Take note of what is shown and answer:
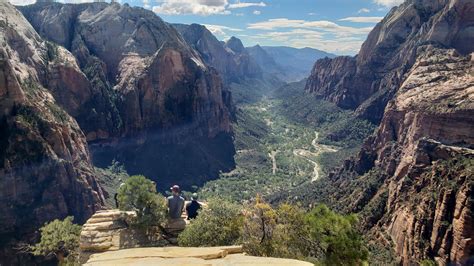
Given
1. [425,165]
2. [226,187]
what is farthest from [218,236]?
[226,187]

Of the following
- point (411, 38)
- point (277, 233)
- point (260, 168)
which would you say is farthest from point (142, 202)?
point (411, 38)

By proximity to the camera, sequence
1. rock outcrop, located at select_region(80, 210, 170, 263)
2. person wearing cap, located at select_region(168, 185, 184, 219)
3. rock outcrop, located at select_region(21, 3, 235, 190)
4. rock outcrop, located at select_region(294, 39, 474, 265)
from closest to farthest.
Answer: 1. rock outcrop, located at select_region(80, 210, 170, 263)
2. person wearing cap, located at select_region(168, 185, 184, 219)
3. rock outcrop, located at select_region(294, 39, 474, 265)
4. rock outcrop, located at select_region(21, 3, 235, 190)

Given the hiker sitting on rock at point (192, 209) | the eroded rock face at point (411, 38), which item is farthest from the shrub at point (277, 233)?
the eroded rock face at point (411, 38)

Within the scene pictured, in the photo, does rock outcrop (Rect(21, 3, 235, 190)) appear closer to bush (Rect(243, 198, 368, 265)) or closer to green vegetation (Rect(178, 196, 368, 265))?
green vegetation (Rect(178, 196, 368, 265))

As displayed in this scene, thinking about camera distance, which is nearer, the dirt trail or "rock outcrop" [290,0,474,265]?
"rock outcrop" [290,0,474,265]

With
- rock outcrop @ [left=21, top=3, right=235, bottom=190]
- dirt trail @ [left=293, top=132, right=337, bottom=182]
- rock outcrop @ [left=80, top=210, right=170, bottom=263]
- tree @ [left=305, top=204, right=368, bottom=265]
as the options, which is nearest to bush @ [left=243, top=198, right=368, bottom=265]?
tree @ [left=305, top=204, right=368, bottom=265]

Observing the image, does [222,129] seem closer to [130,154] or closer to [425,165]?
[130,154]
